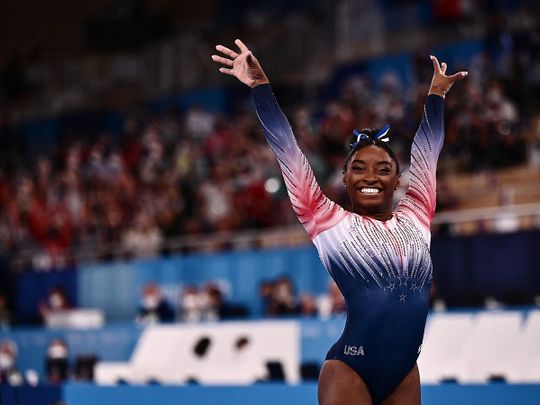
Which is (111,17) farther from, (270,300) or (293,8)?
(270,300)

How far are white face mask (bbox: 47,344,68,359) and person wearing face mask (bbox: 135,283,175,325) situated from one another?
4.89ft

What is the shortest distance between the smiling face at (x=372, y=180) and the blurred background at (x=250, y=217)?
9.38 feet

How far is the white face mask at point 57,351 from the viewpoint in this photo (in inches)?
610

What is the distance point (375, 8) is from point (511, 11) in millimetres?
4198

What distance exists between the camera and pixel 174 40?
91.7 feet

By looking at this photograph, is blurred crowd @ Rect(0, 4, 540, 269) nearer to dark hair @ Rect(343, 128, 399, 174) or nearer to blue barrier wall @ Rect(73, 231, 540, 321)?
blue barrier wall @ Rect(73, 231, 540, 321)

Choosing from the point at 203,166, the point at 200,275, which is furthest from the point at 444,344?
the point at 203,166

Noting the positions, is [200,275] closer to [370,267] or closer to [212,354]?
[212,354]

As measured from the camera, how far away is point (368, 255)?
5.21 meters

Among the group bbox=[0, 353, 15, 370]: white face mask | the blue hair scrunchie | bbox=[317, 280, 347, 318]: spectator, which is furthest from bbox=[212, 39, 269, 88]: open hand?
bbox=[0, 353, 15, 370]: white face mask

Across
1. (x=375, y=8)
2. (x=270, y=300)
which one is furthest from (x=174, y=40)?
(x=270, y=300)

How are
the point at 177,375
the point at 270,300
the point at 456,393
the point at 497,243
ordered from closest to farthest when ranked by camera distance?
the point at 456,393, the point at 497,243, the point at 177,375, the point at 270,300

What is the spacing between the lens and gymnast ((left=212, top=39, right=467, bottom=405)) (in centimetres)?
507

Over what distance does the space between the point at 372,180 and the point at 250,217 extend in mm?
11514
